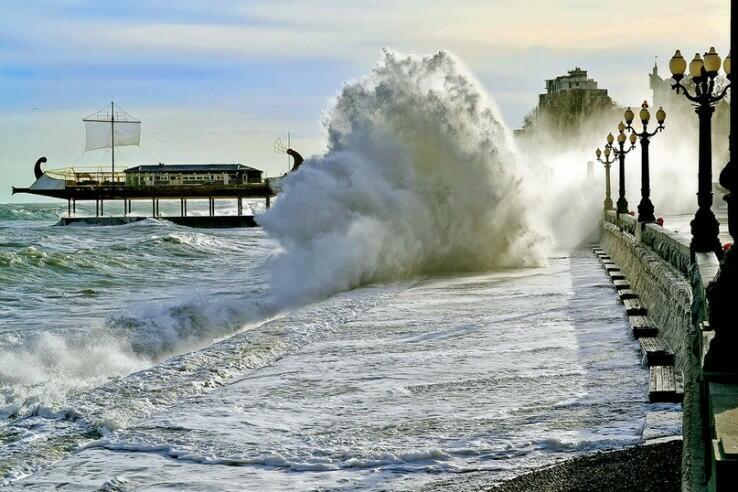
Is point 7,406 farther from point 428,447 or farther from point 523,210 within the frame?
point 523,210

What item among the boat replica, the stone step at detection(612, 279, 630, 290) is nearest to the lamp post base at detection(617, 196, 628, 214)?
the stone step at detection(612, 279, 630, 290)

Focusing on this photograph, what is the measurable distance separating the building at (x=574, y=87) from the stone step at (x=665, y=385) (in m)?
132

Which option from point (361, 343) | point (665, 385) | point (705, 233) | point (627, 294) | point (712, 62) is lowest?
point (361, 343)

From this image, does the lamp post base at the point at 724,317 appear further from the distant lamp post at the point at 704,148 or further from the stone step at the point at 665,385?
the distant lamp post at the point at 704,148

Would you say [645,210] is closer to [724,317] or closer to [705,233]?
[705,233]

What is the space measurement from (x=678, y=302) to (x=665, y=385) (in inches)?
63.1

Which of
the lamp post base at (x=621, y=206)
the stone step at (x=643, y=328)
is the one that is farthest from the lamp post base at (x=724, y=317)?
the lamp post base at (x=621, y=206)

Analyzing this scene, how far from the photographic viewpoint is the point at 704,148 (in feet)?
45.1

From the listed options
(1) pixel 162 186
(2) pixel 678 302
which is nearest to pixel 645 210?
(2) pixel 678 302

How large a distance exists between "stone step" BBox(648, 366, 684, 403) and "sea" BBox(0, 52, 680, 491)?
5.8 inches

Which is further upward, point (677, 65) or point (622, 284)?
point (677, 65)

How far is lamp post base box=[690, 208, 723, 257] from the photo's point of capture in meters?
11.5

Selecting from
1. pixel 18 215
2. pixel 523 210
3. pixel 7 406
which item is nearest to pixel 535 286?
pixel 523 210

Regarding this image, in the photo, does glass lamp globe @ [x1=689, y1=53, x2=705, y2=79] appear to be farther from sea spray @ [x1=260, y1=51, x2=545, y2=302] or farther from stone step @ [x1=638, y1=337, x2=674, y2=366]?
sea spray @ [x1=260, y1=51, x2=545, y2=302]
